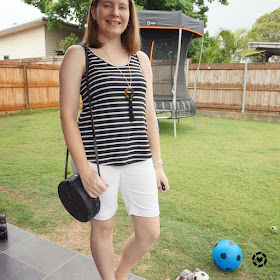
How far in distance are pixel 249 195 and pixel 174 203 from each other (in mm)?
922

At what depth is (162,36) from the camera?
282 inches

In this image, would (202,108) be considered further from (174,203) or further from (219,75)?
(174,203)

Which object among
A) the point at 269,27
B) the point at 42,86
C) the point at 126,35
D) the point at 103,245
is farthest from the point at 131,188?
the point at 269,27

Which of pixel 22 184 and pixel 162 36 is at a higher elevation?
pixel 162 36

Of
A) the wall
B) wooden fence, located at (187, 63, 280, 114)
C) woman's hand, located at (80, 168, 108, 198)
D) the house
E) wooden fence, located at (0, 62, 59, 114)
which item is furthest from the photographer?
the wall

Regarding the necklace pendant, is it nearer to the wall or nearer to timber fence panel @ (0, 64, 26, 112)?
timber fence panel @ (0, 64, 26, 112)

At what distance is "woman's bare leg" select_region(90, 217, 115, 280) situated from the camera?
143cm

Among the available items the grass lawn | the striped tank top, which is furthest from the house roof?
the striped tank top

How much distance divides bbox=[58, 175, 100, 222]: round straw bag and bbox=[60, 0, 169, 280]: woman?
33 mm

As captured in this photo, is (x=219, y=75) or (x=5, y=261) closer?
(x=5, y=261)

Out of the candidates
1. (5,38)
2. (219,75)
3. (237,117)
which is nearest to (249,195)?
(237,117)

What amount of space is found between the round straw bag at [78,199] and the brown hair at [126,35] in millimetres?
642

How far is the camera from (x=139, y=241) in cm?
148

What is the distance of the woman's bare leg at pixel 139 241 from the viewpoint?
56.5 inches
